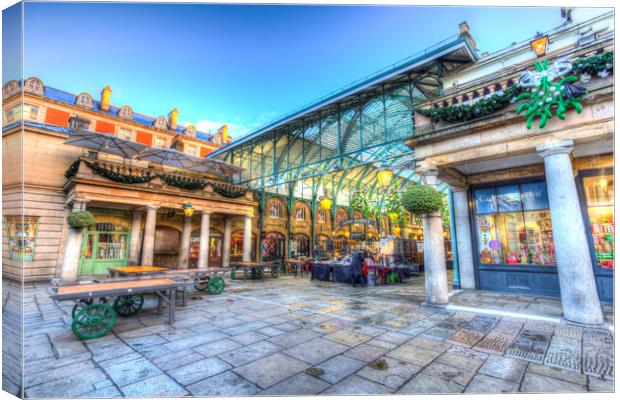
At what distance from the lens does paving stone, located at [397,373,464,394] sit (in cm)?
311

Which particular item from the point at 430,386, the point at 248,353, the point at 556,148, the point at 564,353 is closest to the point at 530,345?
the point at 564,353

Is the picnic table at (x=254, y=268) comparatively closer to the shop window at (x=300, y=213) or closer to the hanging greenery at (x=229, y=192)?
the hanging greenery at (x=229, y=192)

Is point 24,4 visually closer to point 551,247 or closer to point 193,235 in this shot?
point 551,247

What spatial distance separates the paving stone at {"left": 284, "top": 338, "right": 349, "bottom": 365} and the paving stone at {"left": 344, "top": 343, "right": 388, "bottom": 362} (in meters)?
0.15

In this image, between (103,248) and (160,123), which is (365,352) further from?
(160,123)

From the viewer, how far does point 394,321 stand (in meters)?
5.84

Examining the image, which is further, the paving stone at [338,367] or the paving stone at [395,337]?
the paving stone at [395,337]

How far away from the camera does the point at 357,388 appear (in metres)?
3.16

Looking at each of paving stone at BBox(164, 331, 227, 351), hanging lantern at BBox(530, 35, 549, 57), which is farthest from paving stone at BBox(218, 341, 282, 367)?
hanging lantern at BBox(530, 35, 549, 57)

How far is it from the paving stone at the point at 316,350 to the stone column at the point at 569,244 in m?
4.71

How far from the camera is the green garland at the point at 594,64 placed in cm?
542

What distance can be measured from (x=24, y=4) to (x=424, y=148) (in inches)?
317

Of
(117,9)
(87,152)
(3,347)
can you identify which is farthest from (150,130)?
(3,347)

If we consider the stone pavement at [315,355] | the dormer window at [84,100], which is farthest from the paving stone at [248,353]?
the dormer window at [84,100]
